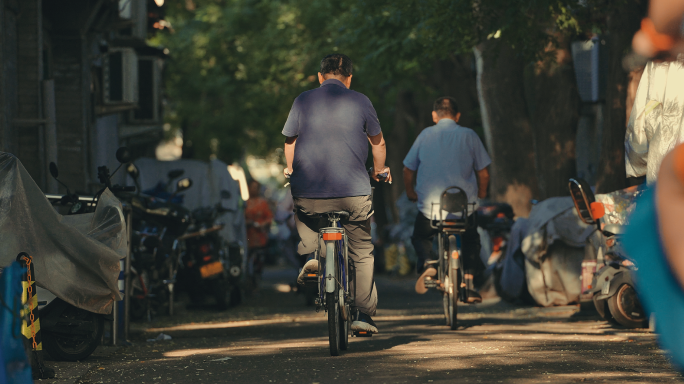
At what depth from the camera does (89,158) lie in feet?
54.9

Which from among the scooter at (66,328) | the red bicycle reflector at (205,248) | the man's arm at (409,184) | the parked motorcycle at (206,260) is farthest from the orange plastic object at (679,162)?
the red bicycle reflector at (205,248)

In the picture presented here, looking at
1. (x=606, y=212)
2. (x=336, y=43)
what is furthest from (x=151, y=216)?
(x=336, y=43)

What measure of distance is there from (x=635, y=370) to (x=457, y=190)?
3692mm

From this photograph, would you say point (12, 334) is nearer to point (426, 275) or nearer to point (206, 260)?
point (426, 275)

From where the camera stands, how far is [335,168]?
7.48m

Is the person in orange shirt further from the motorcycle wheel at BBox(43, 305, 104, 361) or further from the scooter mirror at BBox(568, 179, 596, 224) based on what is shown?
the motorcycle wheel at BBox(43, 305, 104, 361)

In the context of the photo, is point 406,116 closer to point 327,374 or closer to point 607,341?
point 607,341

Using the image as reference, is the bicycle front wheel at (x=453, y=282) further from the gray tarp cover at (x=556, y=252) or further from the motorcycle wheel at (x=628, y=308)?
the gray tarp cover at (x=556, y=252)

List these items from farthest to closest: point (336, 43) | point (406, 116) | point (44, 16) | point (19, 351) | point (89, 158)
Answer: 1. point (406, 116)
2. point (336, 43)
3. point (89, 158)
4. point (44, 16)
5. point (19, 351)

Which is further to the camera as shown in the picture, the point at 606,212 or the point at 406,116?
the point at 406,116

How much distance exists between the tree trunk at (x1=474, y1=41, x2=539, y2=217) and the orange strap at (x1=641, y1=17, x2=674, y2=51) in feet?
47.5

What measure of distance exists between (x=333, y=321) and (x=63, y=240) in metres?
2.02

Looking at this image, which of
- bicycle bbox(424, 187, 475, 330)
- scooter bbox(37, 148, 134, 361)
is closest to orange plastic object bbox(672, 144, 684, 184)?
scooter bbox(37, 148, 134, 361)

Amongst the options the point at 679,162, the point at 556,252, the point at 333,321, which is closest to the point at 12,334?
the point at 333,321
